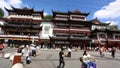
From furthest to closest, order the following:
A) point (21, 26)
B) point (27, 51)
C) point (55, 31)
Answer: point (55, 31) → point (21, 26) → point (27, 51)

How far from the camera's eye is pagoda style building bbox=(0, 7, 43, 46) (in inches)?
2235

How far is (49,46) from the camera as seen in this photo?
58750 mm

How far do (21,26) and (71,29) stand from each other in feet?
51.4

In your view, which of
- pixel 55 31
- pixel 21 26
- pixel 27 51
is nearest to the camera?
pixel 27 51

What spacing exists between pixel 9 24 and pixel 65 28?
17310 mm

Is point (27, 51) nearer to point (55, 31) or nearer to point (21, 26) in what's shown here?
point (21, 26)

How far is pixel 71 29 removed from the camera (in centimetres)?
6197

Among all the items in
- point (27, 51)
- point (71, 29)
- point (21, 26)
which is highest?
point (21, 26)

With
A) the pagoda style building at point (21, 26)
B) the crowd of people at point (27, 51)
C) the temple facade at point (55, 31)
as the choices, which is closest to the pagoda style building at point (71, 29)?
the temple facade at point (55, 31)

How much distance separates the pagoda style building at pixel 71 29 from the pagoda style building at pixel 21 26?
5.60m

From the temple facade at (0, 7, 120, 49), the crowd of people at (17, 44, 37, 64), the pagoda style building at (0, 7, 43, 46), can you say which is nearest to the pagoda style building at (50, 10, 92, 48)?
the temple facade at (0, 7, 120, 49)

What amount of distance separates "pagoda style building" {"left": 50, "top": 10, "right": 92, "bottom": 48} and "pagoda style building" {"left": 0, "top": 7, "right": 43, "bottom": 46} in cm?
560

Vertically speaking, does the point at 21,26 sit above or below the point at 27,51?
above

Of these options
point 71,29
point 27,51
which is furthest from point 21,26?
point 27,51
